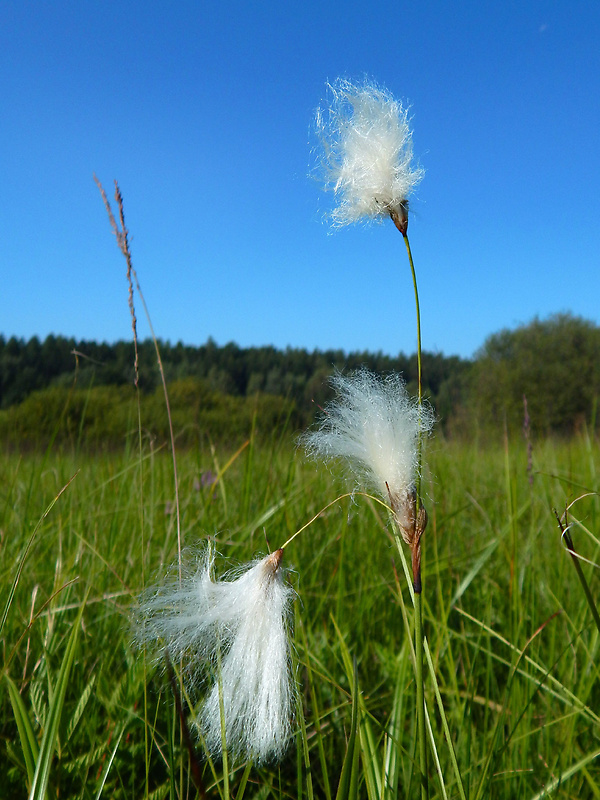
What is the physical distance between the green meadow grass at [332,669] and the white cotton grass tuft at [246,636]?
68mm

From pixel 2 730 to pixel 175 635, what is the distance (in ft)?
2.28

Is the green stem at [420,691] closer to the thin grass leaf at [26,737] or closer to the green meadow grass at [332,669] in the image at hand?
the green meadow grass at [332,669]

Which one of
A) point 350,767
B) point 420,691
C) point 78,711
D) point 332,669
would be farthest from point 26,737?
point 332,669

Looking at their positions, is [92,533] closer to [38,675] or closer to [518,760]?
[38,675]

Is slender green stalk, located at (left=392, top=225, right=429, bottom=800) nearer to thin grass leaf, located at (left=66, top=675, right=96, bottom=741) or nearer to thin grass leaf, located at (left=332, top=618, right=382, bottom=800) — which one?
thin grass leaf, located at (left=332, top=618, right=382, bottom=800)

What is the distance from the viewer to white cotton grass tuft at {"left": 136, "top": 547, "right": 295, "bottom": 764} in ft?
2.15

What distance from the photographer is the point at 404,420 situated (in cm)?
68

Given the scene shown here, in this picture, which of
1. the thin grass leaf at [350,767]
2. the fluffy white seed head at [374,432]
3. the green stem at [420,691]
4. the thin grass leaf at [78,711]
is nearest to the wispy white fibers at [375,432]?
the fluffy white seed head at [374,432]

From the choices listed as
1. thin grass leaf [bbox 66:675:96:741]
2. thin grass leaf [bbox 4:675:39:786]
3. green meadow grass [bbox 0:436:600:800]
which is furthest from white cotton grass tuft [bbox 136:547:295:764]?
thin grass leaf [bbox 66:675:96:741]

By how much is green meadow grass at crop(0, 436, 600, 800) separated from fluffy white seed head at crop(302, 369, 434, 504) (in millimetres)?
62

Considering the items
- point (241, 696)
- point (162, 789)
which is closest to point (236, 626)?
point (241, 696)

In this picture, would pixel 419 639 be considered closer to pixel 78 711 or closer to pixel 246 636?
pixel 246 636

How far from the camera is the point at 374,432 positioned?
0.69 meters

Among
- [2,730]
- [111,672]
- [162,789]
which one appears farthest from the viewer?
[111,672]
